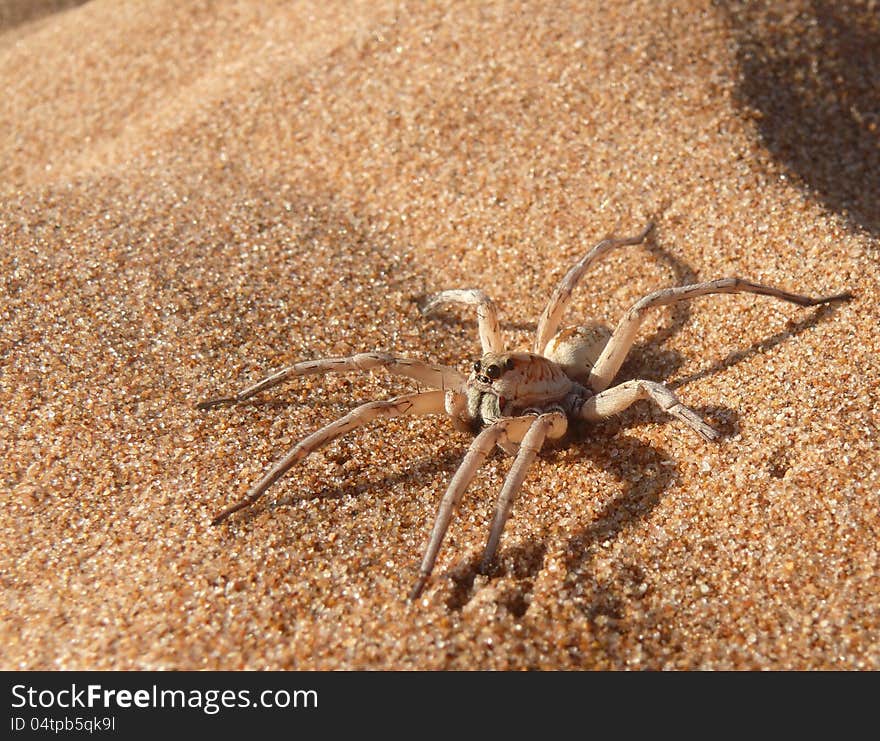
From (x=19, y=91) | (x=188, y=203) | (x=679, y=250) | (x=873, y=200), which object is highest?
(x=19, y=91)

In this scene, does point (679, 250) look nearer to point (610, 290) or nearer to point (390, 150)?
point (610, 290)

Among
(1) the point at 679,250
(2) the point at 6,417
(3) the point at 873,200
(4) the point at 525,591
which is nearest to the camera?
(4) the point at 525,591

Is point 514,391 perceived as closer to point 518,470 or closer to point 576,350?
point 576,350

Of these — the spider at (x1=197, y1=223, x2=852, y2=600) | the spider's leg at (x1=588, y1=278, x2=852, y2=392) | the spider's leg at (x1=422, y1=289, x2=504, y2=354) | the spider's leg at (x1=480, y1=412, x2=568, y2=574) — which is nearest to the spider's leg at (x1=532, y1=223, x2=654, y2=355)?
the spider at (x1=197, y1=223, x2=852, y2=600)

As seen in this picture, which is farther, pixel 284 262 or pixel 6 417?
pixel 284 262

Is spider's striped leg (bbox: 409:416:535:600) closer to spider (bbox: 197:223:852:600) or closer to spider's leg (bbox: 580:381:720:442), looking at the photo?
spider (bbox: 197:223:852:600)

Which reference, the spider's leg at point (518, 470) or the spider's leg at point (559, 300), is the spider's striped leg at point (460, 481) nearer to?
the spider's leg at point (518, 470)
